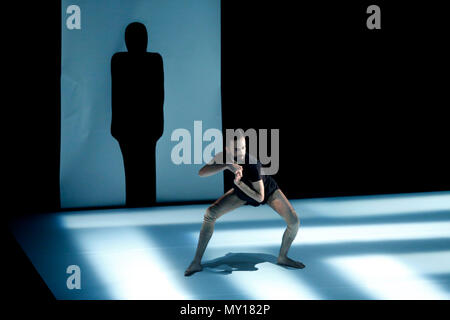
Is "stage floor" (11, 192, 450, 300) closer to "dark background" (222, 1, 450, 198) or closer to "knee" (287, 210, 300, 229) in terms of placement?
"knee" (287, 210, 300, 229)

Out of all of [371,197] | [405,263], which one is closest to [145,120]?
A: [371,197]

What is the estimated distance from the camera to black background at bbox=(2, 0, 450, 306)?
7.70 meters

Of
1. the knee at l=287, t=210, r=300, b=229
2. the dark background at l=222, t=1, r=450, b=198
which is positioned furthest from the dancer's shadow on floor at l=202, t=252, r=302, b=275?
the dark background at l=222, t=1, r=450, b=198

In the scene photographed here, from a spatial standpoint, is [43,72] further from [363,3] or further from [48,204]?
[363,3]

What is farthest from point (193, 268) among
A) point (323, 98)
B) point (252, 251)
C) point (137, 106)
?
point (323, 98)

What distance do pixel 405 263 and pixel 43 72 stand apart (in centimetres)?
455

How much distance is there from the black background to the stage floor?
51 cm

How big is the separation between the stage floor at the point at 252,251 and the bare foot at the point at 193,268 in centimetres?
4

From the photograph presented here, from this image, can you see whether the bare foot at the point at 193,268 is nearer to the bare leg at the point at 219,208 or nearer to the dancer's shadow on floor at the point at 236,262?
the dancer's shadow on floor at the point at 236,262

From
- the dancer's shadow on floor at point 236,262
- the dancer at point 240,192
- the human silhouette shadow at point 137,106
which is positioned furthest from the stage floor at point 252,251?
the human silhouette shadow at point 137,106

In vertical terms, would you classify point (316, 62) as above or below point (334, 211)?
above

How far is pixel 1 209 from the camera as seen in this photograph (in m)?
7.62

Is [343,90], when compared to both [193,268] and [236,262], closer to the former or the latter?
[236,262]
